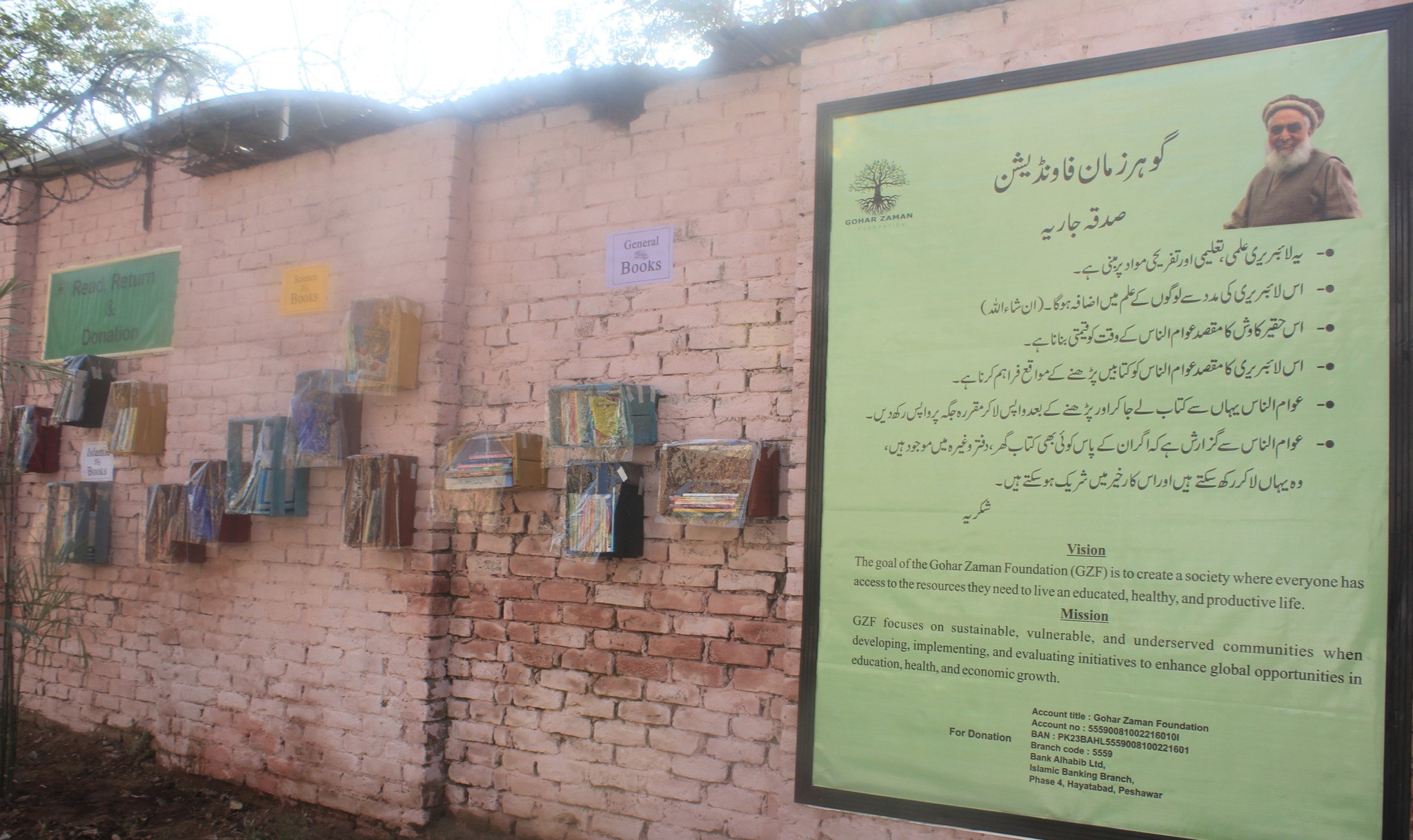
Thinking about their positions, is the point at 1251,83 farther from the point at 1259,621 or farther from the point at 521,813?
the point at 521,813

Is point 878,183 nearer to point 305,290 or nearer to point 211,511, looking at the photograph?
point 305,290

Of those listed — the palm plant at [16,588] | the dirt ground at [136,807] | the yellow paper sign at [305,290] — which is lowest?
the dirt ground at [136,807]

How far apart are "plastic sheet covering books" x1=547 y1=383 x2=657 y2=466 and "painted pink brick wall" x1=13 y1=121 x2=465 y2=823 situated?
710 millimetres

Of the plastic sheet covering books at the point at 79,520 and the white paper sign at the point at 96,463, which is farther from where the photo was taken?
the white paper sign at the point at 96,463

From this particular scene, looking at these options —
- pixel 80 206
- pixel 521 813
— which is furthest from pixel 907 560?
pixel 80 206

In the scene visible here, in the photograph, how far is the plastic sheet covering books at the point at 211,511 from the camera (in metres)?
4.09

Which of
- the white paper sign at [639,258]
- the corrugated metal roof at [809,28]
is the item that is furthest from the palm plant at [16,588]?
the corrugated metal roof at [809,28]

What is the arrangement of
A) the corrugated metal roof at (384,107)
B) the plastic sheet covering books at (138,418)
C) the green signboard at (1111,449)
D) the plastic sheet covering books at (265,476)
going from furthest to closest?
the plastic sheet covering books at (138,418) < the plastic sheet covering books at (265,476) < the corrugated metal roof at (384,107) < the green signboard at (1111,449)

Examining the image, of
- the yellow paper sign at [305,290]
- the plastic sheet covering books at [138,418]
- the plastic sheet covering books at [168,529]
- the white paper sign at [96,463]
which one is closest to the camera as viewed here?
the yellow paper sign at [305,290]

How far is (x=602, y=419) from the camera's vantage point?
312 centimetres

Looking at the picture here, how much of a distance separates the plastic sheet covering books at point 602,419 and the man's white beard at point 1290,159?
1.99 m

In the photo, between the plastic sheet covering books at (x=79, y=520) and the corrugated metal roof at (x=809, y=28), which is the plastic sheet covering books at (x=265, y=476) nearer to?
the plastic sheet covering books at (x=79, y=520)

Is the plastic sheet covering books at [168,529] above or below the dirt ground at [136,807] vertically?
above

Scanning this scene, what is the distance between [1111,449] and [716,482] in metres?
1.21
